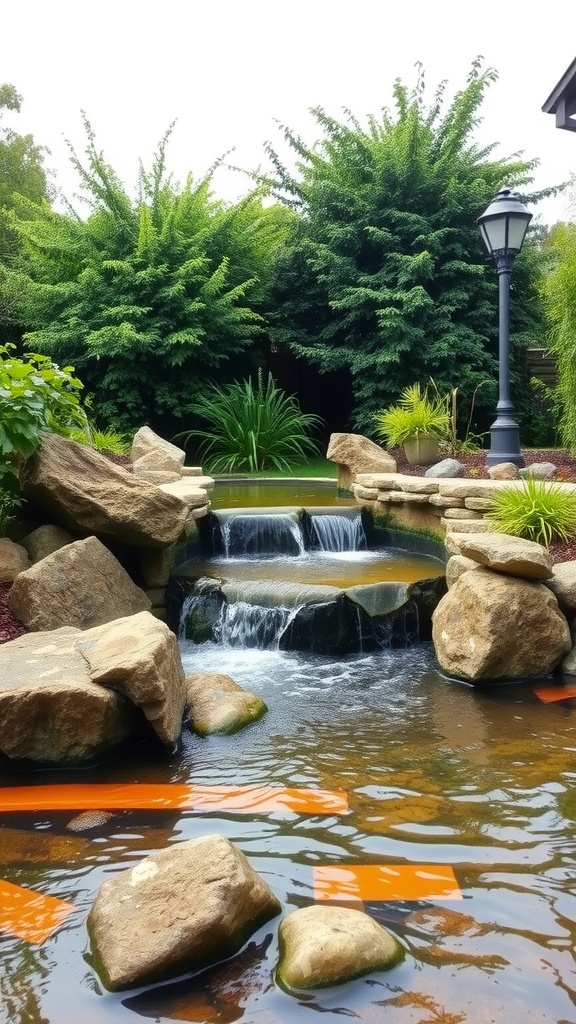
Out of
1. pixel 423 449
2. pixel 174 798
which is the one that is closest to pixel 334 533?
pixel 423 449

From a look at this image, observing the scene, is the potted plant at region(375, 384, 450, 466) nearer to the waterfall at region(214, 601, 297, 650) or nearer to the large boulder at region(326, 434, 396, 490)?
the large boulder at region(326, 434, 396, 490)

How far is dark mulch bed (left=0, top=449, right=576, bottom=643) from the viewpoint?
4504 millimetres

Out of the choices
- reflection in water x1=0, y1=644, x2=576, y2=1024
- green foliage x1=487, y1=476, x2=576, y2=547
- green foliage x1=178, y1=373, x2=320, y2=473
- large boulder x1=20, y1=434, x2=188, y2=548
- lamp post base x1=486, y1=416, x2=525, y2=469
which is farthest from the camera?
green foliage x1=178, y1=373, x2=320, y2=473

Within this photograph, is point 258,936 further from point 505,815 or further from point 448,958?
point 505,815

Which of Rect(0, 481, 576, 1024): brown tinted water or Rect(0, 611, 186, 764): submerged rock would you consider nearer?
Rect(0, 481, 576, 1024): brown tinted water

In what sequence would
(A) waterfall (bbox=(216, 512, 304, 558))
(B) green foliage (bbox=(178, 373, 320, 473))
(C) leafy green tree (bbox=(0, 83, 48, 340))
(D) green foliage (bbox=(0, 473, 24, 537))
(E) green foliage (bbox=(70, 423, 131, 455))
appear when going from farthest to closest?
1. (C) leafy green tree (bbox=(0, 83, 48, 340))
2. (B) green foliage (bbox=(178, 373, 320, 473))
3. (E) green foliage (bbox=(70, 423, 131, 455))
4. (A) waterfall (bbox=(216, 512, 304, 558))
5. (D) green foliage (bbox=(0, 473, 24, 537))

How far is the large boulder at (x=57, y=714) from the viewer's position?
3.34m

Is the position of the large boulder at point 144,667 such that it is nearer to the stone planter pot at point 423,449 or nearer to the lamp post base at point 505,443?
the lamp post base at point 505,443

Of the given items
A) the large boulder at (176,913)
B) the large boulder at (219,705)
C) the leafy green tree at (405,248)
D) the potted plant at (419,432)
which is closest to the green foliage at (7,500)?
the large boulder at (219,705)

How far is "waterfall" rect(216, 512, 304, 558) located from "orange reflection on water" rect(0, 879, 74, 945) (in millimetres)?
4686

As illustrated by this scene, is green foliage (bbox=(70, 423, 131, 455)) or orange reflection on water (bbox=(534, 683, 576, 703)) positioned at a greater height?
green foliage (bbox=(70, 423, 131, 455))

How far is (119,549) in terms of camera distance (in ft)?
19.0

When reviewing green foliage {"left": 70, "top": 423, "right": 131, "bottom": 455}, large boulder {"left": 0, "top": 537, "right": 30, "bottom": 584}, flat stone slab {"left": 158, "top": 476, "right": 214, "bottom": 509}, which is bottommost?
large boulder {"left": 0, "top": 537, "right": 30, "bottom": 584}

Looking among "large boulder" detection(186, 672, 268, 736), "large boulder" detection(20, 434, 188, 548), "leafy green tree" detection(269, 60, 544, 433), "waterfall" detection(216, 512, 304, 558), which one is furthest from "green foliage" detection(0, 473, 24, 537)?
"leafy green tree" detection(269, 60, 544, 433)
